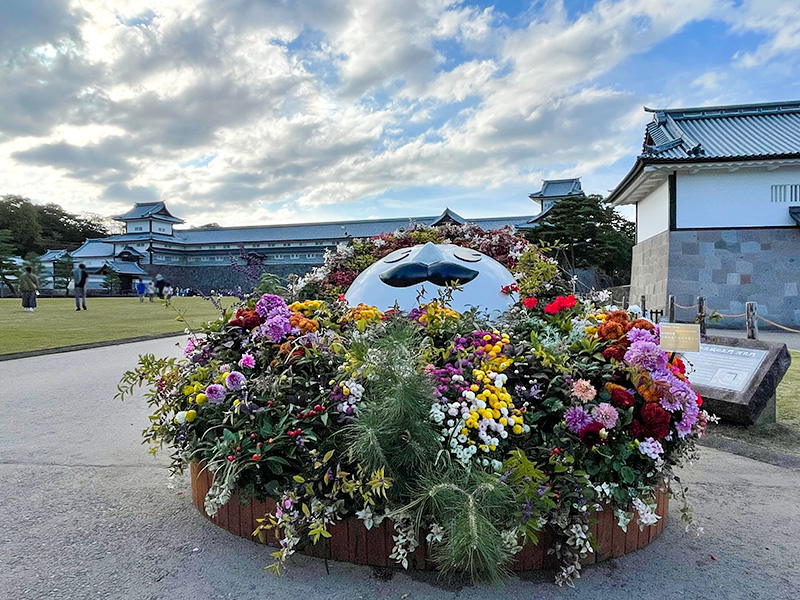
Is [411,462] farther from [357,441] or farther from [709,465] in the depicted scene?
[709,465]

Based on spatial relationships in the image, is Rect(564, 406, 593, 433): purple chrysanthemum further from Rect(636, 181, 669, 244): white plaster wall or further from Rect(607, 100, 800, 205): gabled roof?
Rect(636, 181, 669, 244): white plaster wall

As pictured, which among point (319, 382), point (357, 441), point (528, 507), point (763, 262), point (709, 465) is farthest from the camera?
point (763, 262)

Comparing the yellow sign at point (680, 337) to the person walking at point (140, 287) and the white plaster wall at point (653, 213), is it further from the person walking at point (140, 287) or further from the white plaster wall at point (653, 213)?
the person walking at point (140, 287)

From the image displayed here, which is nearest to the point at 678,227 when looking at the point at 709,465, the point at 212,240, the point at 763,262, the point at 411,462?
the point at 763,262

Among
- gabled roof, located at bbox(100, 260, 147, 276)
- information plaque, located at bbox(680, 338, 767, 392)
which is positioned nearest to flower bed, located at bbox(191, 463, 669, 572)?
information plaque, located at bbox(680, 338, 767, 392)

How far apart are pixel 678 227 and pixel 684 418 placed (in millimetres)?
13694

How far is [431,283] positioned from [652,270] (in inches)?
572

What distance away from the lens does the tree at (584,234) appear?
2512 centimetres

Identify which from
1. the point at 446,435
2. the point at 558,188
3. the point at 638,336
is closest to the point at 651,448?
the point at 638,336

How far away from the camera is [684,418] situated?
2.46 m

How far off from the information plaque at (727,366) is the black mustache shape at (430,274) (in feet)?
7.43

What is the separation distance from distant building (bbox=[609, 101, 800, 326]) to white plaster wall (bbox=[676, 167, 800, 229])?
2 cm

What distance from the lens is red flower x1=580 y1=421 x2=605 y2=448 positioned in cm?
228

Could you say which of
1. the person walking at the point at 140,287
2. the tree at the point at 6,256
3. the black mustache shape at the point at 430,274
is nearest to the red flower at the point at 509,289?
the black mustache shape at the point at 430,274
